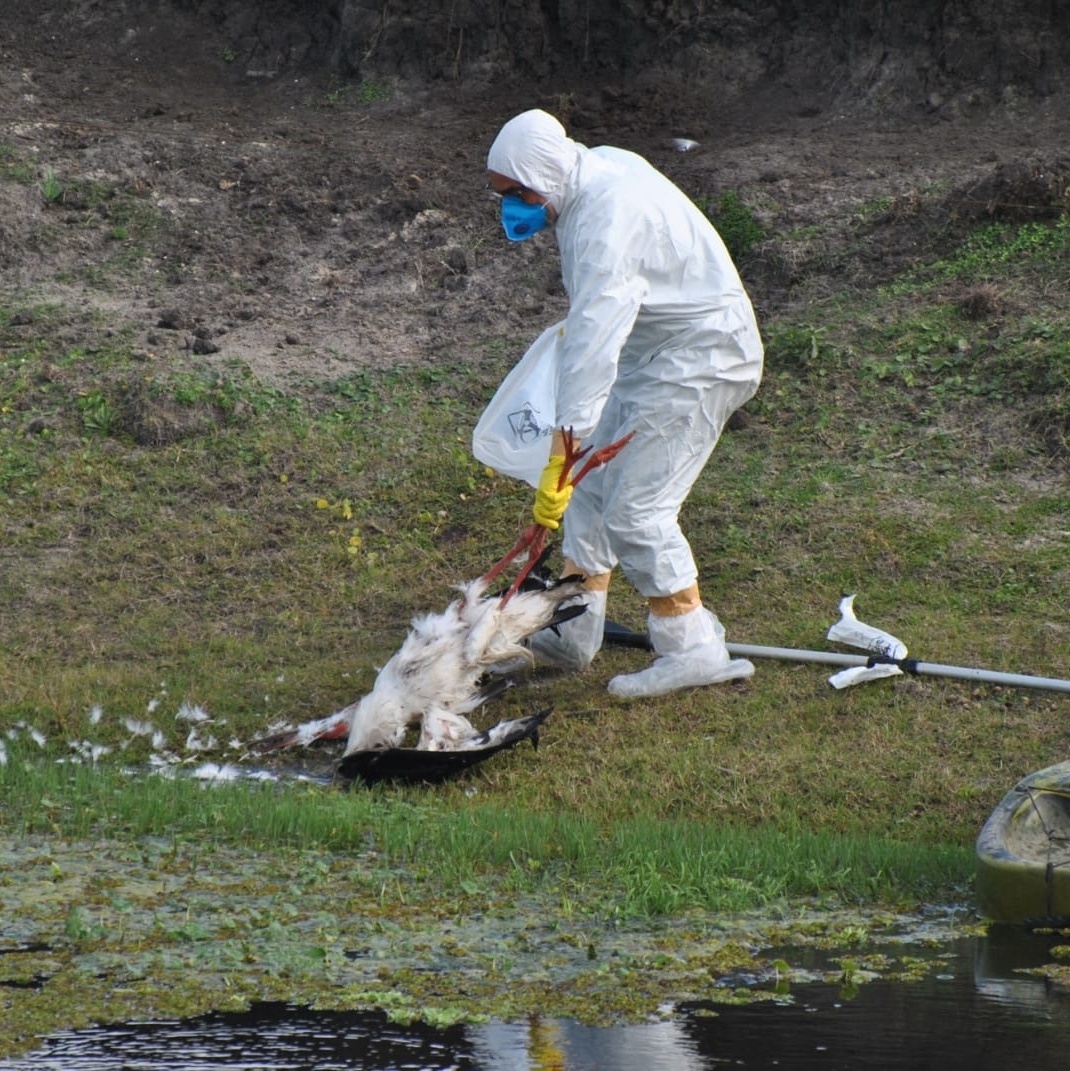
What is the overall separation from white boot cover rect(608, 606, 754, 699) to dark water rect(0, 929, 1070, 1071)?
2.83m

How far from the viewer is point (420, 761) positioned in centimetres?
677

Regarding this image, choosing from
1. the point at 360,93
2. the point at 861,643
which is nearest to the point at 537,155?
the point at 861,643

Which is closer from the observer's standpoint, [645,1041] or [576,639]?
[645,1041]

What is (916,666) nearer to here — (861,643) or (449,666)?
(861,643)

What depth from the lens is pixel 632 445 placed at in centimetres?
730

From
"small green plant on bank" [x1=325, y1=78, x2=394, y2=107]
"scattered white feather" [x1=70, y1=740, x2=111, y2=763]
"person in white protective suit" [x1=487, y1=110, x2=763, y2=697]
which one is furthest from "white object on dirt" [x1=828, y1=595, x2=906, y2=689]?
"small green plant on bank" [x1=325, y1=78, x2=394, y2=107]

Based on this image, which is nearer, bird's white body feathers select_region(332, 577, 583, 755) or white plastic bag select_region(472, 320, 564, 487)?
bird's white body feathers select_region(332, 577, 583, 755)

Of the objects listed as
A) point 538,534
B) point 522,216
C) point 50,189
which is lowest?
point 538,534

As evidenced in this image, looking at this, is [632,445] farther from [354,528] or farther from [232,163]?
[232,163]

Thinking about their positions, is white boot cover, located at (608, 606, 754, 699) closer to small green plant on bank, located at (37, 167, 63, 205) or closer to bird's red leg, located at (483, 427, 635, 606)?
bird's red leg, located at (483, 427, 635, 606)

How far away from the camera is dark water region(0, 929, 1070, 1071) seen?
4289 millimetres

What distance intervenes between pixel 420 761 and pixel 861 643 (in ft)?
7.27

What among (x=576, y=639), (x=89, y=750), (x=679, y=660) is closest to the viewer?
(x=89, y=750)

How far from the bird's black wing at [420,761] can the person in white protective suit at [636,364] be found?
2.77 feet
